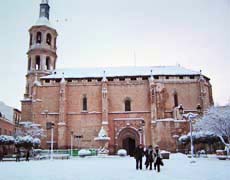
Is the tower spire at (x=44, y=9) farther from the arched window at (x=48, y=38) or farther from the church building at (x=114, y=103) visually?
the church building at (x=114, y=103)

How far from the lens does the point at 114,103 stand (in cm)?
4216

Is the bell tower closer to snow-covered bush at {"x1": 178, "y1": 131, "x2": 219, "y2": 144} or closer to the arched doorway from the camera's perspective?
the arched doorway

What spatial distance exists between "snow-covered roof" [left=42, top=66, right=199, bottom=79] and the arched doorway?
884cm

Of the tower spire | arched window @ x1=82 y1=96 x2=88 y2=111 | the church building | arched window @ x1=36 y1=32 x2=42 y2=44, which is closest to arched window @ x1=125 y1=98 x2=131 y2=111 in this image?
the church building

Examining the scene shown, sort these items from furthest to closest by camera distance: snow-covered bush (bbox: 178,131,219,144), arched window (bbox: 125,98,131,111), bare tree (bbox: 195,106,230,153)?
arched window (bbox: 125,98,131,111) < snow-covered bush (bbox: 178,131,219,144) < bare tree (bbox: 195,106,230,153)

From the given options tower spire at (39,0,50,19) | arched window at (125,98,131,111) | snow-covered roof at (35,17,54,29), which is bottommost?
arched window at (125,98,131,111)

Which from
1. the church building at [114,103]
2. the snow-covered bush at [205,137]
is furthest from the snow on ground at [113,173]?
the church building at [114,103]

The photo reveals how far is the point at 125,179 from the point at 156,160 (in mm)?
4263

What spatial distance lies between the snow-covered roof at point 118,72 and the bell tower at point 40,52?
2.27 m

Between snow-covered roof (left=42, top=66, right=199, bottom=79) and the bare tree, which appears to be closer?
the bare tree

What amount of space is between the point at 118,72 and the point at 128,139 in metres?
11.1

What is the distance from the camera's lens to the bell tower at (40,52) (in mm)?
45875

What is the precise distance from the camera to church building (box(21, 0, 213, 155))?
40.1 meters

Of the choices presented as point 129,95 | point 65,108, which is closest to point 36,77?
point 65,108
